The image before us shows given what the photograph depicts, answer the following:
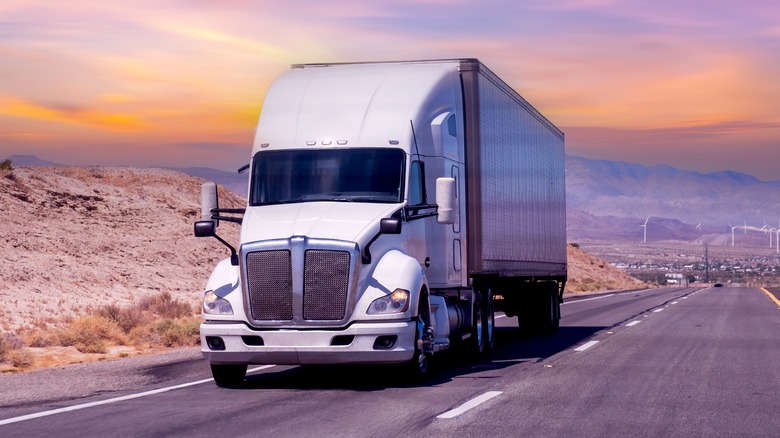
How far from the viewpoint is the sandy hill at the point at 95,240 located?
138ft

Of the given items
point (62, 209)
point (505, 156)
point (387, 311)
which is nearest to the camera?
point (387, 311)

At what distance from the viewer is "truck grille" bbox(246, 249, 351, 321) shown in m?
12.8

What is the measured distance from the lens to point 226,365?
1338 cm

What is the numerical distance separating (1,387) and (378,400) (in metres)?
4.90

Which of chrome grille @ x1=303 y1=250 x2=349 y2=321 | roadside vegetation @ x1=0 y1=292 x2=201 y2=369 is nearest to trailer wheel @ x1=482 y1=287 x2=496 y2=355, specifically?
chrome grille @ x1=303 y1=250 x2=349 y2=321

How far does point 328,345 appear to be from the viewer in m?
12.7

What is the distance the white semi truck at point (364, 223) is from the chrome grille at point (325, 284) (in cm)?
1

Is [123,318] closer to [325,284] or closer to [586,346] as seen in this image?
[586,346]

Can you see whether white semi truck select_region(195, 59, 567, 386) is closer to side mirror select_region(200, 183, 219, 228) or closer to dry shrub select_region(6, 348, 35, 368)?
side mirror select_region(200, 183, 219, 228)

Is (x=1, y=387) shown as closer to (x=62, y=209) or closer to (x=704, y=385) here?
(x=704, y=385)

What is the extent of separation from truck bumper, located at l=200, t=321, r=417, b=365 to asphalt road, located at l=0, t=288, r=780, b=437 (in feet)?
1.30

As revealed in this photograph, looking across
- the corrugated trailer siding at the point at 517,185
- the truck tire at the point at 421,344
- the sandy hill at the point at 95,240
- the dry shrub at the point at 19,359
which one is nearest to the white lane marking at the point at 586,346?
the corrugated trailer siding at the point at 517,185

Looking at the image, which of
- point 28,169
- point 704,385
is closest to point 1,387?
point 704,385

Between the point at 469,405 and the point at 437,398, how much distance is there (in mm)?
708
